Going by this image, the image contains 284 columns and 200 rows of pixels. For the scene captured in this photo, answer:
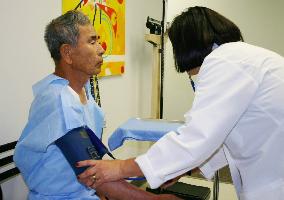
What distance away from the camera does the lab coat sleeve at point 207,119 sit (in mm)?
956

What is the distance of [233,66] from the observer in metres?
0.98

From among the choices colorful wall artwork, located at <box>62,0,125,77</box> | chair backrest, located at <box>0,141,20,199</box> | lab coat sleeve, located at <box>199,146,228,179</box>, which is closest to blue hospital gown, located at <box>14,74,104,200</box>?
chair backrest, located at <box>0,141,20,199</box>

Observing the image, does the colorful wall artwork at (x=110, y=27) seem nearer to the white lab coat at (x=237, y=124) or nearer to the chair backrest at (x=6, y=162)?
the chair backrest at (x=6, y=162)

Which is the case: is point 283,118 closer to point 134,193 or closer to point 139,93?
point 134,193

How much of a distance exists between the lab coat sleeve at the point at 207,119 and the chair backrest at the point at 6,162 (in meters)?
0.77

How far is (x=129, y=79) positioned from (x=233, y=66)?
1.96 m

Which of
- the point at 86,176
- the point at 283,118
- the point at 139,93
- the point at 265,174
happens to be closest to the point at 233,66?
the point at 283,118

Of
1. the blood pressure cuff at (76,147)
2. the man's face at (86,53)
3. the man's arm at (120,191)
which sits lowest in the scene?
the man's arm at (120,191)

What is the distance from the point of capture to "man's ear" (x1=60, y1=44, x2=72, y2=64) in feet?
4.41

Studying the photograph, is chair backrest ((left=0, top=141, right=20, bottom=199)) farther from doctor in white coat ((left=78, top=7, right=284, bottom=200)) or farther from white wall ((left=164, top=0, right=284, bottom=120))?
white wall ((left=164, top=0, right=284, bottom=120))

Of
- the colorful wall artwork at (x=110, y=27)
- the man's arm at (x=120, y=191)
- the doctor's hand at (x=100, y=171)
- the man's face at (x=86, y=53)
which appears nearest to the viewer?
the doctor's hand at (x=100, y=171)

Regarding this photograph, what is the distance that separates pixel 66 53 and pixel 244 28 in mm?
3622

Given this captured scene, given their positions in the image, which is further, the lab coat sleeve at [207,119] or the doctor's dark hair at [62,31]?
the doctor's dark hair at [62,31]

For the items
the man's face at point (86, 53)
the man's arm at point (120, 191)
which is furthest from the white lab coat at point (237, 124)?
the man's face at point (86, 53)
